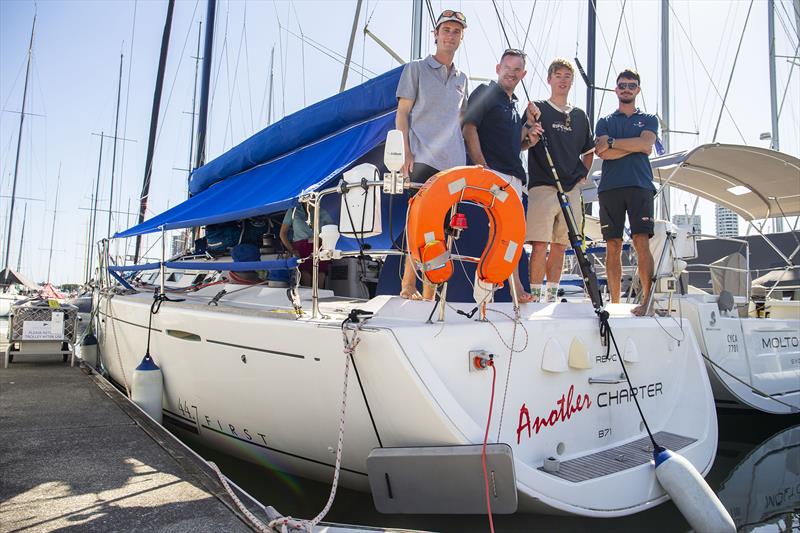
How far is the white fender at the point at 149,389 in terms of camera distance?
437 cm

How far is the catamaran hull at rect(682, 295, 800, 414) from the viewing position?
18.9 ft

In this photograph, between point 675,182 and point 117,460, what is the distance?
732 cm

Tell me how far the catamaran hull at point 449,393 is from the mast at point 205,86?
5.75 meters

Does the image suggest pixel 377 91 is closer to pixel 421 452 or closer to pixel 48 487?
pixel 421 452

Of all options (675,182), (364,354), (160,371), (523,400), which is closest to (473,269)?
(523,400)

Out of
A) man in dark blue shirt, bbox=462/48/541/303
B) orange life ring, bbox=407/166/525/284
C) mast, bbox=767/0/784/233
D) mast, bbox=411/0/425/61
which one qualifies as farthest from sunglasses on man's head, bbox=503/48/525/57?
mast, bbox=767/0/784/233

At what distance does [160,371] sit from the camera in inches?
175

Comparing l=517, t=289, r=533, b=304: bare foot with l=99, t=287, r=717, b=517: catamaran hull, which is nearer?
l=99, t=287, r=717, b=517: catamaran hull

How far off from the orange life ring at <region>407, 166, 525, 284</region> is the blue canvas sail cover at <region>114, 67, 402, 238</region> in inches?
43.2

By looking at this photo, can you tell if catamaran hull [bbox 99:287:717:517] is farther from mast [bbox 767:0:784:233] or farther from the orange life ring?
mast [bbox 767:0:784:233]

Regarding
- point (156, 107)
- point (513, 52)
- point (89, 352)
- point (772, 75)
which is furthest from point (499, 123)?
point (772, 75)

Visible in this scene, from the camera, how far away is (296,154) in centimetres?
504

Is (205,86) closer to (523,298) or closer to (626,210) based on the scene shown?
(626,210)

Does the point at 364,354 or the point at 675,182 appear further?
the point at 675,182
